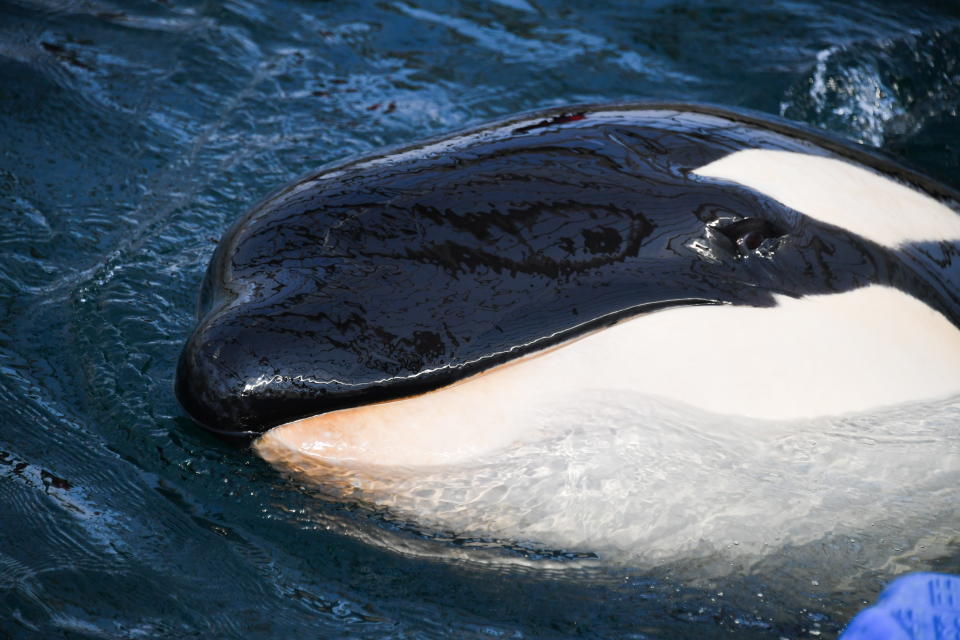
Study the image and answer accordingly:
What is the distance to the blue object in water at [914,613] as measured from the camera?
2.17 m

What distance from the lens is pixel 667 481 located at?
280cm

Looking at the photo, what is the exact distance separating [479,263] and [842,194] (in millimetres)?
1155

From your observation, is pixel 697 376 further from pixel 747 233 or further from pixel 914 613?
pixel 914 613

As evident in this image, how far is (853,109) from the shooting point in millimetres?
5828

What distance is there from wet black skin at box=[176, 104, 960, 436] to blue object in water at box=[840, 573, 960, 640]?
0.73m

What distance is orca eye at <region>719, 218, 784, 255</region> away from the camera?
2836mm

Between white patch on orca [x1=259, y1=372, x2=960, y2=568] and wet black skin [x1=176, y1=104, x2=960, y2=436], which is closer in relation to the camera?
wet black skin [x1=176, y1=104, x2=960, y2=436]

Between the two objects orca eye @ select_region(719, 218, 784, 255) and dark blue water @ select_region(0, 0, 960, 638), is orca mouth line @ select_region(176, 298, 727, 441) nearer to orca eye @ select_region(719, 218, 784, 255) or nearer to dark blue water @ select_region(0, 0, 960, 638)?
dark blue water @ select_region(0, 0, 960, 638)

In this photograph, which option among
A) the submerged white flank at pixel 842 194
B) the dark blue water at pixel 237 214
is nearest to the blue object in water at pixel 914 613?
the dark blue water at pixel 237 214

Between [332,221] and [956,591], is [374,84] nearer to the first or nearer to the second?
[332,221]

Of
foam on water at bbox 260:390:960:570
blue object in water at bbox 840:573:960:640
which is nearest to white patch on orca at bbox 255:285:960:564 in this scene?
foam on water at bbox 260:390:960:570

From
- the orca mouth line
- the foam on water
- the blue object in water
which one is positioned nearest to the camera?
the blue object in water

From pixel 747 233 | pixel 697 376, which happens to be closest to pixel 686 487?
pixel 697 376

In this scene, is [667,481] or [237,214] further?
[237,214]
